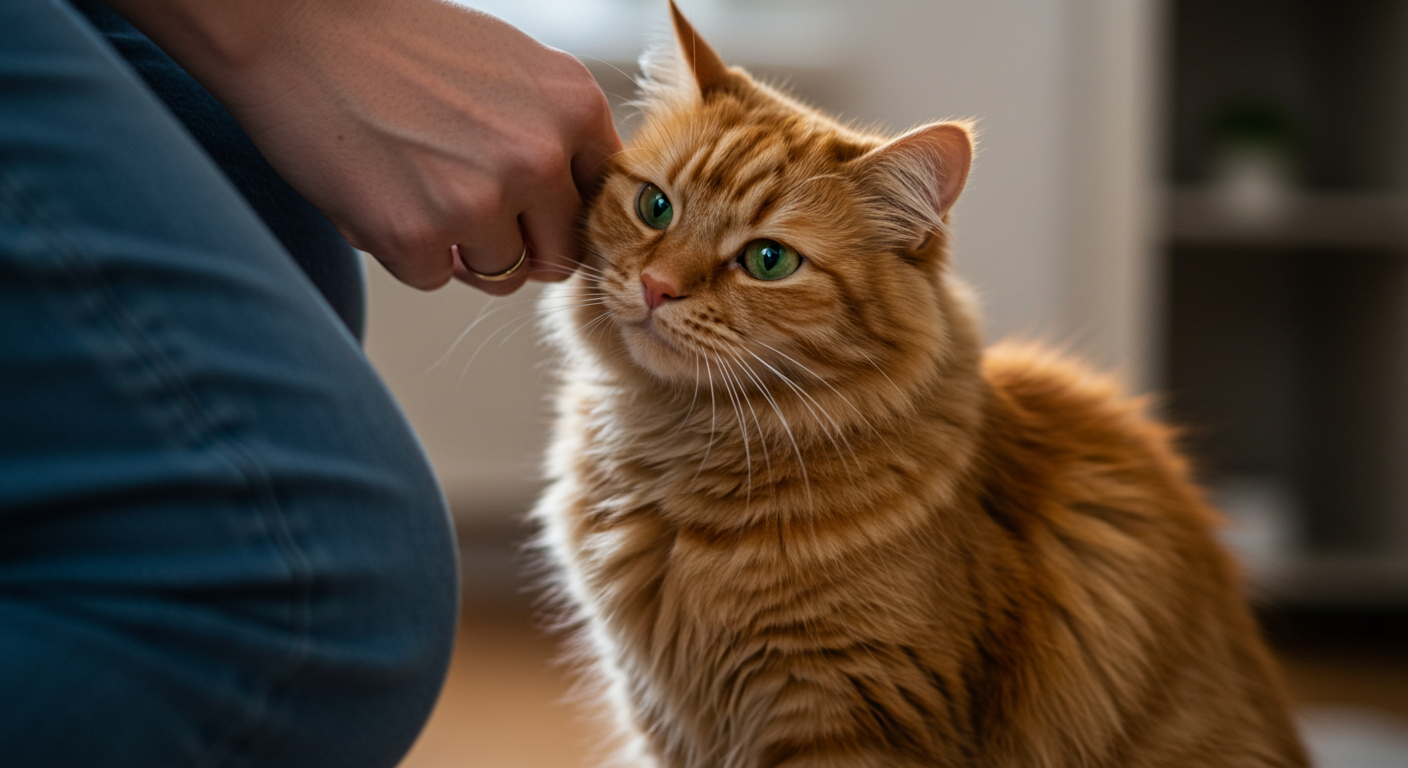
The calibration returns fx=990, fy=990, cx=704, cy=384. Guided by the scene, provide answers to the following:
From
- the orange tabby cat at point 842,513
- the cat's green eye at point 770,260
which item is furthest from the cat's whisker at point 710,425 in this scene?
the cat's green eye at point 770,260

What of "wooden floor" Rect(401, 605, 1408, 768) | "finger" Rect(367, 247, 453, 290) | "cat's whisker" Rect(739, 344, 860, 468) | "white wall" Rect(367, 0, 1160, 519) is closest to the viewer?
"finger" Rect(367, 247, 453, 290)

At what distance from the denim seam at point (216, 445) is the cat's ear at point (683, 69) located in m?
0.73

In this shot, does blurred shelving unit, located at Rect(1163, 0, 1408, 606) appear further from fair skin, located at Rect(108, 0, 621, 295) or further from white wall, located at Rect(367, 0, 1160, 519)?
fair skin, located at Rect(108, 0, 621, 295)

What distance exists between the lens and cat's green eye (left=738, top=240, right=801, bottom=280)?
3.40 ft

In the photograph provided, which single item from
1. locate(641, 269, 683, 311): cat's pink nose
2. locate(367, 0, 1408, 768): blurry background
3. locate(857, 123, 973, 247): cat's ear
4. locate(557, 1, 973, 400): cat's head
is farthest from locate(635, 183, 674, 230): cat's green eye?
locate(367, 0, 1408, 768): blurry background

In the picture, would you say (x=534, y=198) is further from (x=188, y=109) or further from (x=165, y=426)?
(x=165, y=426)

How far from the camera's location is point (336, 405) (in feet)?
2.11

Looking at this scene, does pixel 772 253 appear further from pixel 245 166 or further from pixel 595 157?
pixel 245 166

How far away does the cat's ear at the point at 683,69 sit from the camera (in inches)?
44.5

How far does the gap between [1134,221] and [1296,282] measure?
0.86 m

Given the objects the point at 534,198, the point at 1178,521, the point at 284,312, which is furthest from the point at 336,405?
the point at 1178,521

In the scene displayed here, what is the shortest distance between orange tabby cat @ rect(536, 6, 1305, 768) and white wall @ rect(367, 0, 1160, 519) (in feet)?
4.94

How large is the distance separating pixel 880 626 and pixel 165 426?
65 centimetres

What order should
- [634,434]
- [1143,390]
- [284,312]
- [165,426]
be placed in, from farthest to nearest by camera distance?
[1143,390], [634,434], [284,312], [165,426]
